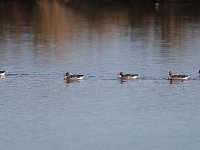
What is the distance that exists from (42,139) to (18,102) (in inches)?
185

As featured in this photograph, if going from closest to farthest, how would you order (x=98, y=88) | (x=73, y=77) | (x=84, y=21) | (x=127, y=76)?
1. (x=98, y=88)
2. (x=73, y=77)
3. (x=127, y=76)
4. (x=84, y=21)

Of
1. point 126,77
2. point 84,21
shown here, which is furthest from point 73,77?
point 84,21

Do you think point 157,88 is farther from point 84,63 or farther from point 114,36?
point 114,36

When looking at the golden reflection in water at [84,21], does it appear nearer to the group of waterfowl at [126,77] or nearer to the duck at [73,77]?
the group of waterfowl at [126,77]

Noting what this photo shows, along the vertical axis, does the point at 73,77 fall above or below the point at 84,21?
below

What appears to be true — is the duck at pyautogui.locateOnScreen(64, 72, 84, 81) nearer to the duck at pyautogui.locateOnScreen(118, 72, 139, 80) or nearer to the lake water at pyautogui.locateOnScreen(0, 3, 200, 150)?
the lake water at pyautogui.locateOnScreen(0, 3, 200, 150)

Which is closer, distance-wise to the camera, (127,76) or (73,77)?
(73,77)

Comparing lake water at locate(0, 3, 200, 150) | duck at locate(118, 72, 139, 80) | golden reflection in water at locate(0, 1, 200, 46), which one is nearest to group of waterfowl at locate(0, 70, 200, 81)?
duck at locate(118, 72, 139, 80)

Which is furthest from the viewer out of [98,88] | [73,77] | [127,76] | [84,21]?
[84,21]

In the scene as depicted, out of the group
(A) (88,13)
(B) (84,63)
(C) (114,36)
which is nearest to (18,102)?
(B) (84,63)

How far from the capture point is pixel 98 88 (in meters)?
29.2

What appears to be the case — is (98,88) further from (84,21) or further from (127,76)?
(84,21)

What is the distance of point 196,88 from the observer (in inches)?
1161

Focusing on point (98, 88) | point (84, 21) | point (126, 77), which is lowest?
point (98, 88)
